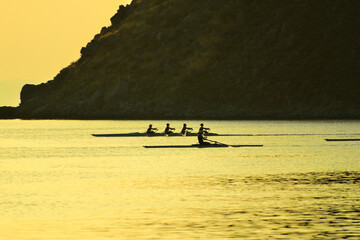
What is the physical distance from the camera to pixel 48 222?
34031 mm

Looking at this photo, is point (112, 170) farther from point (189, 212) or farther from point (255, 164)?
point (189, 212)

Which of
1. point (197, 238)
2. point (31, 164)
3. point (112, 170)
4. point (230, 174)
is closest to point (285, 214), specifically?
point (197, 238)

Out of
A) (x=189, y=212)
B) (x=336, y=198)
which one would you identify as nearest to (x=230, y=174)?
(x=336, y=198)

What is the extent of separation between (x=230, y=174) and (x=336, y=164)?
41.8 ft

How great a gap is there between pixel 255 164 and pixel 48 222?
35768 mm

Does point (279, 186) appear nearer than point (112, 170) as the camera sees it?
Yes

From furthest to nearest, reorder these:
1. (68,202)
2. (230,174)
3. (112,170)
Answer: (112,170)
(230,174)
(68,202)

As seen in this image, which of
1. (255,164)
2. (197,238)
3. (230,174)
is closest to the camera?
(197,238)

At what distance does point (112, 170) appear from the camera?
6322 cm

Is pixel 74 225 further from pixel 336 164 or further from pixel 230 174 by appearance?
pixel 336 164

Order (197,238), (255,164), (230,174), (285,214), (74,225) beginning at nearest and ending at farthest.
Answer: (197,238), (74,225), (285,214), (230,174), (255,164)

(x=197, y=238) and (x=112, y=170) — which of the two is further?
(x=112, y=170)

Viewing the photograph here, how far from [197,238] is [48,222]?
23.5 feet

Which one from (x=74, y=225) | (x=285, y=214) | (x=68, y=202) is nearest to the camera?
(x=74, y=225)
